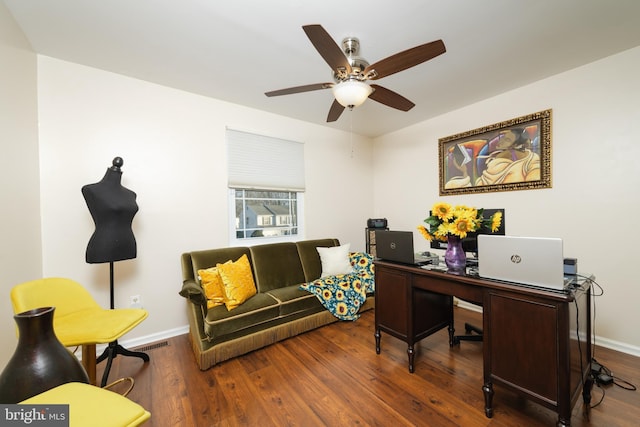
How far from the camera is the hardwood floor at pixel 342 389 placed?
145 cm

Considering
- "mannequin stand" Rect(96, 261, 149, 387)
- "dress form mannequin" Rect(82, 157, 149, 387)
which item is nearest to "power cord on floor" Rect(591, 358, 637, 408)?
"mannequin stand" Rect(96, 261, 149, 387)

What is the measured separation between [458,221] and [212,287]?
2.15m

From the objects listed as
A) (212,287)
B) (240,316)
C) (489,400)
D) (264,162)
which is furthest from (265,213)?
(489,400)

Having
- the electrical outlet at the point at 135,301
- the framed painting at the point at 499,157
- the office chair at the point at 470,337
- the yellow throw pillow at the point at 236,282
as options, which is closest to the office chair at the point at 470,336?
the office chair at the point at 470,337

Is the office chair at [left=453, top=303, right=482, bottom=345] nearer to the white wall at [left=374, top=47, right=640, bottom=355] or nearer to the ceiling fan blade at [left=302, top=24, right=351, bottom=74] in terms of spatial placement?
the white wall at [left=374, top=47, right=640, bottom=355]

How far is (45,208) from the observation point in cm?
201

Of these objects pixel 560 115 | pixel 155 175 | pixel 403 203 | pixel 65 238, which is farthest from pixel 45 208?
pixel 560 115

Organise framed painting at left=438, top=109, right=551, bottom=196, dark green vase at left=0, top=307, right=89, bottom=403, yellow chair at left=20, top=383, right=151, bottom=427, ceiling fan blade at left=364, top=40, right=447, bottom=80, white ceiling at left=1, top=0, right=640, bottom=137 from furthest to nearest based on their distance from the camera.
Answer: framed painting at left=438, top=109, right=551, bottom=196 → white ceiling at left=1, top=0, right=640, bottom=137 → ceiling fan blade at left=364, top=40, right=447, bottom=80 → dark green vase at left=0, top=307, right=89, bottom=403 → yellow chair at left=20, top=383, right=151, bottom=427

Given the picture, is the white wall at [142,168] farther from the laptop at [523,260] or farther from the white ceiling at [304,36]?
the laptop at [523,260]

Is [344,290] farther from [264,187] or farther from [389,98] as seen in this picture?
[389,98]

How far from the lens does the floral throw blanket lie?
8.80 feet

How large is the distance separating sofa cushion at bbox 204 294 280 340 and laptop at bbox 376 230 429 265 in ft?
3.80

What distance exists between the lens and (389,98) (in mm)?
1911

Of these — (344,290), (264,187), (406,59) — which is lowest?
(344,290)
